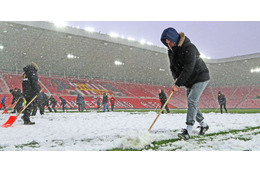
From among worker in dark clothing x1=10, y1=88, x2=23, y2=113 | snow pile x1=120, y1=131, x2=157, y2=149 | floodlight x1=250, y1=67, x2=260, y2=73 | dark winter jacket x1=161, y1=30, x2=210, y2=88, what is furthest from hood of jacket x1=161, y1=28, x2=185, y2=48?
floodlight x1=250, y1=67, x2=260, y2=73

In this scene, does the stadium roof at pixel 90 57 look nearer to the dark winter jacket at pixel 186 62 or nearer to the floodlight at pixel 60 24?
the floodlight at pixel 60 24

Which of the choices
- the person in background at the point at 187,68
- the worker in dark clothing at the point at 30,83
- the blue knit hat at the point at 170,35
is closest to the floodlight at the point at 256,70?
the person in background at the point at 187,68

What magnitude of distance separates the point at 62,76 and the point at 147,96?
13.8 metres

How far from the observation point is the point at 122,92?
106ft

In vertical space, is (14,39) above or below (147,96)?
above

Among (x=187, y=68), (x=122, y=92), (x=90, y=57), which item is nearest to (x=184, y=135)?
(x=187, y=68)

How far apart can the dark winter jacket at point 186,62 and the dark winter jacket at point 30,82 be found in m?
4.16

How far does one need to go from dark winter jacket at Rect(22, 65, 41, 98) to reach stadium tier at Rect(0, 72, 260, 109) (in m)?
17.6

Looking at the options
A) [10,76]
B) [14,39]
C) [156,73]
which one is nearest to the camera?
[14,39]

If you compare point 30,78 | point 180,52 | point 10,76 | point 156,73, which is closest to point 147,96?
point 156,73

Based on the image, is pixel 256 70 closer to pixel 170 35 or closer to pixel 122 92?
pixel 122 92

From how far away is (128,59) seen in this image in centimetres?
3244

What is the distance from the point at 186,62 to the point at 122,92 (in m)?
29.1

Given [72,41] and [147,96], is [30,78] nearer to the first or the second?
[72,41]
